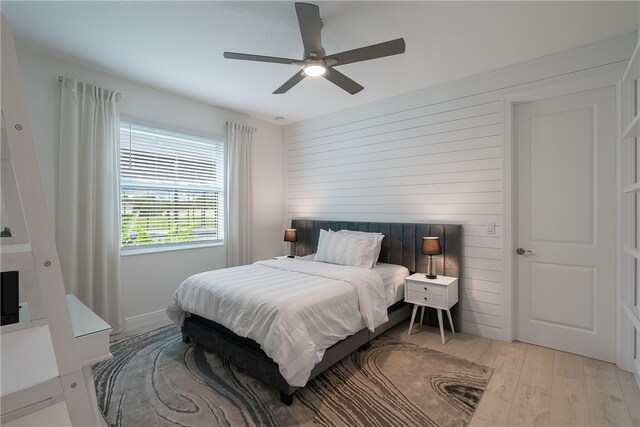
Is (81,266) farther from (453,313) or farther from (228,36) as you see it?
(453,313)

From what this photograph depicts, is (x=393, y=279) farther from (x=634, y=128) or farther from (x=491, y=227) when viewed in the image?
(x=634, y=128)

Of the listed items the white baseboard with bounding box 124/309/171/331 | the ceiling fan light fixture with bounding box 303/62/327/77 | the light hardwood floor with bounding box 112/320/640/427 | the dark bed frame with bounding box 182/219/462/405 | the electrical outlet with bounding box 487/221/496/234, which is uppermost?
the ceiling fan light fixture with bounding box 303/62/327/77

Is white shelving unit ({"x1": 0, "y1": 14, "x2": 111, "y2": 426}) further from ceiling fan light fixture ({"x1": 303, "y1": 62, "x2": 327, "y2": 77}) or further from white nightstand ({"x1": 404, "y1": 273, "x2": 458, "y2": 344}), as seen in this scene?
white nightstand ({"x1": 404, "y1": 273, "x2": 458, "y2": 344})

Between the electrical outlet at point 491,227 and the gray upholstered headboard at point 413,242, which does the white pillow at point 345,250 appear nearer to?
the gray upholstered headboard at point 413,242

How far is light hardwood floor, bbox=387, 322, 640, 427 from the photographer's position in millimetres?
1909

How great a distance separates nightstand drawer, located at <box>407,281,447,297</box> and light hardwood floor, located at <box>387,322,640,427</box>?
1.69ft

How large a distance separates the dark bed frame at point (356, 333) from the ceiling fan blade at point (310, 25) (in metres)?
2.20

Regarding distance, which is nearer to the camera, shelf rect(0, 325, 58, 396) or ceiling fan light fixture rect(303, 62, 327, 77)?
shelf rect(0, 325, 58, 396)

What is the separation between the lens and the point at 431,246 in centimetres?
312

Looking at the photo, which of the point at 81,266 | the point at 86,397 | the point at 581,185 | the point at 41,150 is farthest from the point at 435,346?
the point at 41,150

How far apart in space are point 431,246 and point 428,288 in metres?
0.43

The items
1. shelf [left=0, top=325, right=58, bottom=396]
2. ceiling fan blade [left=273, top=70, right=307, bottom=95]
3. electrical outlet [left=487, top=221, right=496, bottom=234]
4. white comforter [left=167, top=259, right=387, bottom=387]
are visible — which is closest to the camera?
shelf [left=0, top=325, right=58, bottom=396]

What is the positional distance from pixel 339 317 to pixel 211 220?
2.55m

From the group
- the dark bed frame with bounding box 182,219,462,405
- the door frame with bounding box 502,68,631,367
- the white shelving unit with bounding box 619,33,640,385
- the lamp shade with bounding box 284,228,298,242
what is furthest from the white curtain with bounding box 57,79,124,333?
the white shelving unit with bounding box 619,33,640,385
